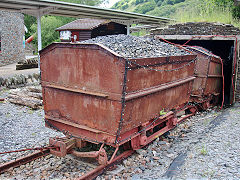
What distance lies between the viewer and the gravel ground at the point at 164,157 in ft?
15.8

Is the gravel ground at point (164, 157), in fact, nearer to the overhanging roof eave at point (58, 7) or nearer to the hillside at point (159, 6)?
the overhanging roof eave at point (58, 7)

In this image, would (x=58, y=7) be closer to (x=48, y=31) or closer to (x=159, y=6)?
(x=48, y=31)

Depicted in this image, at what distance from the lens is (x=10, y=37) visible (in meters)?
23.8

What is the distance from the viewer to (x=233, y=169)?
4645 millimetres

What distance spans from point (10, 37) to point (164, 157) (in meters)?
23.0

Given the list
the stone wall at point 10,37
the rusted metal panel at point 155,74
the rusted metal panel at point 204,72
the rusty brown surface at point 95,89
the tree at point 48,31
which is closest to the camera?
the rusty brown surface at point 95,89

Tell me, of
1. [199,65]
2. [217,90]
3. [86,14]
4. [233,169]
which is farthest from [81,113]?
[86,14]

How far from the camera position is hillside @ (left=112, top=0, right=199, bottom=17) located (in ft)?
174

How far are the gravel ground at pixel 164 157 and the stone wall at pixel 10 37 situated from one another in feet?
57.0

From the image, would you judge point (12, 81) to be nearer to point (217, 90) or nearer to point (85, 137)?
point (85, 137)

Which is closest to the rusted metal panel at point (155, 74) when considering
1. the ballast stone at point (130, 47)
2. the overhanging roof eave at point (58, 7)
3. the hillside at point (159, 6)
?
the ballast stone at point (130, 47)

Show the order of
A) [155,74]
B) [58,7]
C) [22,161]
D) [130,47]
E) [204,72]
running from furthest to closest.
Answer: [58,7] → [204,72] → [130,47] → [155,74] → [22,161]

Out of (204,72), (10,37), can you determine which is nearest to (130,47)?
(204,72)

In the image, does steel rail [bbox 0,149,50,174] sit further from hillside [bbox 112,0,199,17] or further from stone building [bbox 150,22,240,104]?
hillside [bbox 112,0,199,17]
